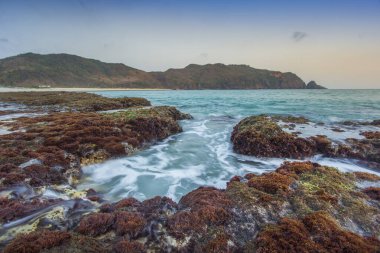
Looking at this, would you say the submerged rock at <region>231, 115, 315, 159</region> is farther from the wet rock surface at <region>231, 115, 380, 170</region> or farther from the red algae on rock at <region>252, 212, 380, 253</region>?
the red algae on rock at <region>252, 212, 380, 253</region>

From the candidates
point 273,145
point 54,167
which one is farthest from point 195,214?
point 273,145

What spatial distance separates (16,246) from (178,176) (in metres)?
6.83

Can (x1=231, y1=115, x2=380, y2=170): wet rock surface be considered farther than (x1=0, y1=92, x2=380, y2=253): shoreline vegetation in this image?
Yes

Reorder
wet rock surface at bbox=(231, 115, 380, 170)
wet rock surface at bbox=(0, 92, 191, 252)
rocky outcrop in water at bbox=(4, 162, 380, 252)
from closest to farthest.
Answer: rocky outcrop in water at bbox=(4, 162, 380, 252) → wet rock surface at bbox=(0, 92, 191, 252) → wet rock surface at bbox=(231, 115, 380, 170)

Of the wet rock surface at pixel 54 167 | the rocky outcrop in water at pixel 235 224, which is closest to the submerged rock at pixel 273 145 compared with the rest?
the rocky outcrop in water at pixel 235 224

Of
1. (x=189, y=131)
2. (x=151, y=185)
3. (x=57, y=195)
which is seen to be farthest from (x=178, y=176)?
(x=189, y=131)

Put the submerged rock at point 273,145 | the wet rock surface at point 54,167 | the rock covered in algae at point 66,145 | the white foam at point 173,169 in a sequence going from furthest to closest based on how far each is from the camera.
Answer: the submerged rock at point 273,145 → the white foam at point 173,169 → the rock covered in algae at point 66,145 → the wet rock surface at point 54,167

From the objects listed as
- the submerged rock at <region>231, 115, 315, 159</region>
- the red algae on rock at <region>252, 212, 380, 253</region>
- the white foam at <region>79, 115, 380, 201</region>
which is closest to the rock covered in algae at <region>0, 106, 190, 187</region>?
the white foam at <region>79, 115, 380, 201</region>

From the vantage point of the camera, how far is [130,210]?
551cm

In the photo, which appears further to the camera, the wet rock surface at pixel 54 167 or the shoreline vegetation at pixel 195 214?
the wet rock surface at pixel 54 167

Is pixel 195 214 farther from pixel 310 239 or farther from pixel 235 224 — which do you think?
pixel 310 239

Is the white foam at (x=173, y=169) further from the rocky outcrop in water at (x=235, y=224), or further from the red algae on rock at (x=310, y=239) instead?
the red algae on rock at (x=310, y=239)

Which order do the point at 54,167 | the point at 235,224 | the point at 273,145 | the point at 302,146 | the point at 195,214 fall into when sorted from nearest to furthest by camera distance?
1. the point at 235,224
2. the point at 195,214
3. the point at 54,167
4. the point at 302,146
5. the point at 273,145

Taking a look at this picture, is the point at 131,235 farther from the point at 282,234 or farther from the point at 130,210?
the point at 282,234
